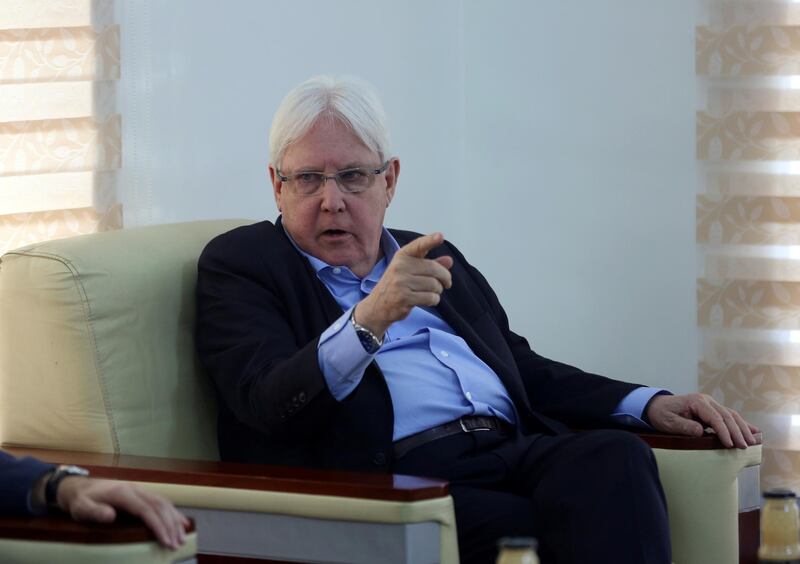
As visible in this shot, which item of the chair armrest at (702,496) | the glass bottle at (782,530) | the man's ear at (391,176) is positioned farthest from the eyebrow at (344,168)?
the glass bottle at (782,530)

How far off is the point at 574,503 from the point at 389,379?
449mm

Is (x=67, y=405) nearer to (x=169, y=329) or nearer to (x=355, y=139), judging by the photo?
(x=169, y=329)

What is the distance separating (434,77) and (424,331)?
2095mm

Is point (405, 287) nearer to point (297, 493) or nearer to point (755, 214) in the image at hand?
point (297, 493)

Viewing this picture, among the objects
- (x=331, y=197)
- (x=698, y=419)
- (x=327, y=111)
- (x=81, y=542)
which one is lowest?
(x=698, y=419)

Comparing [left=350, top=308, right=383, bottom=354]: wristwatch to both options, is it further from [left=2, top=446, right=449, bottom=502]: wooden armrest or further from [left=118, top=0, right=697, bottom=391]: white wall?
[left=118, top=0, right=697, bottom=391]: white wall

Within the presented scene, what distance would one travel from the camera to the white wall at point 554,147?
165 inches

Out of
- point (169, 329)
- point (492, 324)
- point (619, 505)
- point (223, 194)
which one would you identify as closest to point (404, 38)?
point (223, 194)

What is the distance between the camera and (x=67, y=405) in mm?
2225

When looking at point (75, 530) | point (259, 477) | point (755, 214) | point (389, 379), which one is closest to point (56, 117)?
point (389, 379)

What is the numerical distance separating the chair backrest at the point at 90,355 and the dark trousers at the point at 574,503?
46 cm

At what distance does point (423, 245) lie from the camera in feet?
6.80

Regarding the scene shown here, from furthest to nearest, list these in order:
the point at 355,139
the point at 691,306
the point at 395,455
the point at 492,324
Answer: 1. the point at 691,306
2. the point at 492,324
3. the point at 355,139
4. the point at 395,455

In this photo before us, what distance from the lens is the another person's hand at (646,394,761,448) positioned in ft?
8.04
